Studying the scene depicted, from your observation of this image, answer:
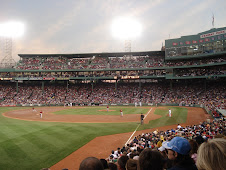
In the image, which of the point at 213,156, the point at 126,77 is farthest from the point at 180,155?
the point at 126,77

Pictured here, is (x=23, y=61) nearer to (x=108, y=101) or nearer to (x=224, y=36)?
(x=108, y=101)

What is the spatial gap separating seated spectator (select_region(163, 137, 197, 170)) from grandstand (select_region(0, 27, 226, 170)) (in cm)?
4389

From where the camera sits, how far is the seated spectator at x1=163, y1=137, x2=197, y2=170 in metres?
3.04

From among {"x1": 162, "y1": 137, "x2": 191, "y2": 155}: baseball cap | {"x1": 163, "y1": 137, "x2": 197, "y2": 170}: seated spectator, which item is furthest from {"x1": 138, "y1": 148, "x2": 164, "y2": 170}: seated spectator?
{"x1": 162, "y1": 137, "x2": 191, "y2": 155}: baseball cap

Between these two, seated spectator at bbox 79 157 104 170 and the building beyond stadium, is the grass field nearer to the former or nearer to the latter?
seated spectator at bbox 79 157 104 170

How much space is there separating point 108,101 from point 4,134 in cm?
3695

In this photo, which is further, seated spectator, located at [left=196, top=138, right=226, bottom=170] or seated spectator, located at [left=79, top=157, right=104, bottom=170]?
seated spectator, located at [left=79, top=157, right=104, bottom=170]

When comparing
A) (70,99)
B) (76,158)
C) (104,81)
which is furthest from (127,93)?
(76,158)

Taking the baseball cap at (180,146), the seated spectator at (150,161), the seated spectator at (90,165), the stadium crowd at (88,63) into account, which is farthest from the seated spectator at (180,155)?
the stadium crowd at (88,63)

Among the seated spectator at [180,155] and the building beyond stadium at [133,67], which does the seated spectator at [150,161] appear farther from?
the building beyond stadium at [133,67]

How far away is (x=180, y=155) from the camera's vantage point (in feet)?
10.5

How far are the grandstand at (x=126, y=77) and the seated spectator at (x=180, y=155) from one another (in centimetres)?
4389

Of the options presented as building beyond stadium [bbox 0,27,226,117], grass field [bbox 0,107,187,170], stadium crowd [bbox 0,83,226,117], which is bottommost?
grass field [bbox 0,107,187,170]

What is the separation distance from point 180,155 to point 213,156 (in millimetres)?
1141
